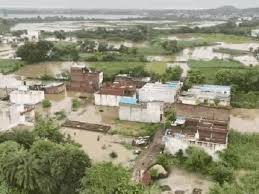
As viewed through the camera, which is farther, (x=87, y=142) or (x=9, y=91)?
(x=9, y=91)

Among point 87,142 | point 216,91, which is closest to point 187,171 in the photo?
point 87,142

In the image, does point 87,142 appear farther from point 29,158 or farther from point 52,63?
point 52,63

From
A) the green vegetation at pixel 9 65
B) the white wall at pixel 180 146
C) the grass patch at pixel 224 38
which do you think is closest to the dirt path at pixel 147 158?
the white wall at pixel 180 146

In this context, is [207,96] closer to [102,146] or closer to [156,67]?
[102,146]

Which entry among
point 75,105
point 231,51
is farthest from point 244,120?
point 231,51

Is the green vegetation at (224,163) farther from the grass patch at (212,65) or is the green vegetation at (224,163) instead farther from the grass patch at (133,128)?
the grass patch at (212,65)

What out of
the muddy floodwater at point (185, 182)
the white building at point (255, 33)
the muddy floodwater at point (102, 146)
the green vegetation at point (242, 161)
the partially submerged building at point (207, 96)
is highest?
the white building at point (255, 33)
